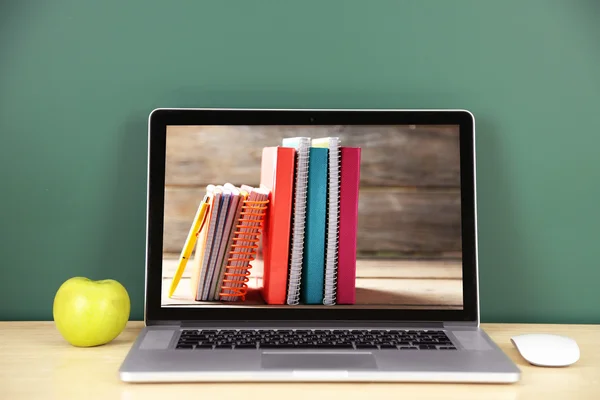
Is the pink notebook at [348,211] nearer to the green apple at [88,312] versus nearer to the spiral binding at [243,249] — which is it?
the spiral binding at [243,249]

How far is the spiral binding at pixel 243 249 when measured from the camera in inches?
42.4

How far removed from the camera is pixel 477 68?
1186 millimetres

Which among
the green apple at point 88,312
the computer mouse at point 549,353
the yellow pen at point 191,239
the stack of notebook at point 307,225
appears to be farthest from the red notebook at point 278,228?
the computer mouse at point 549,353

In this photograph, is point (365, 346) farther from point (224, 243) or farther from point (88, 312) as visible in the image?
point (88, 312)

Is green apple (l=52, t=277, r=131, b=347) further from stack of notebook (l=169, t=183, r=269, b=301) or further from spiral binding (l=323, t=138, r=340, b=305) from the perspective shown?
spiral binding (l=323, t=138, r=340, b=305)

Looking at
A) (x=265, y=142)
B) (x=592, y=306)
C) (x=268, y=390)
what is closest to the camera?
(x=268, y=390)

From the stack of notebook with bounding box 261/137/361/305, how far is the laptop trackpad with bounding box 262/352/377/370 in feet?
0.58

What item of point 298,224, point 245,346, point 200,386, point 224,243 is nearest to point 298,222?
point 298,224

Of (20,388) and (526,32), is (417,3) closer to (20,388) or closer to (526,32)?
(526,32)

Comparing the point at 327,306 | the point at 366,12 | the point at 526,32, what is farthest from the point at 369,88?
the point at 327,306

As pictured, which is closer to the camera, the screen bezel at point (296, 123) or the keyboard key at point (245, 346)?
the keyboard key at point (245, 346)

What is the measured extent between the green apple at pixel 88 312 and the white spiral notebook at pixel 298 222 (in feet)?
0.90

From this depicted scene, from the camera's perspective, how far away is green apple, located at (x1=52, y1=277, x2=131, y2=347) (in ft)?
3.21

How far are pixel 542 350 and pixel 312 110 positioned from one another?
523 mm
